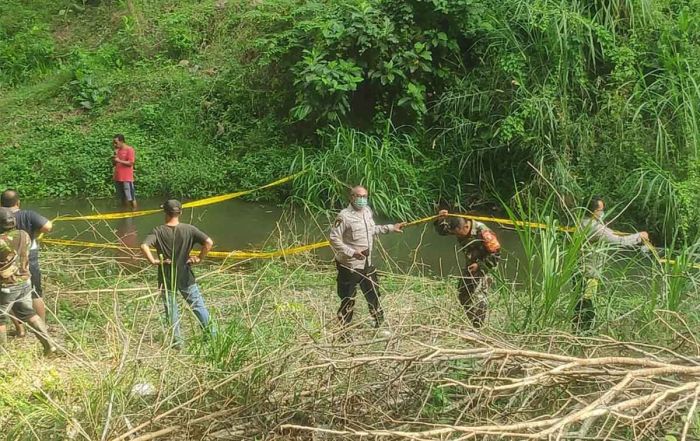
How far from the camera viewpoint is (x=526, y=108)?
10.2 m

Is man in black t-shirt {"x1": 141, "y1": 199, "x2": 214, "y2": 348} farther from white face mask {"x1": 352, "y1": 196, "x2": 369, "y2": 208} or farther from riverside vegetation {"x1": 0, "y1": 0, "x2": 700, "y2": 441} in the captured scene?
white face mask {"x1": 352, "y1": 196, "x2": 369, "y2": 208}

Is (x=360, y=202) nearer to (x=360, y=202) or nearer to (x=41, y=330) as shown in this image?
(x=360, y=202)

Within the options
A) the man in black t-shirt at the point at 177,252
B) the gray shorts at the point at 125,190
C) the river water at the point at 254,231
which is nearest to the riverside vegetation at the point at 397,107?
A: the river water at the point at 254,231

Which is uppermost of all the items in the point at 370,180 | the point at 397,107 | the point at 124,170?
the point at 397,107

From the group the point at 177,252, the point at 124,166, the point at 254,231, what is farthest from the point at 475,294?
the point at 124,166

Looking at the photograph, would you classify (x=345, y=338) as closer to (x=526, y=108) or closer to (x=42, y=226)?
(x=42, y=226)

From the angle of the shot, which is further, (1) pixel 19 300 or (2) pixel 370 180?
(2) pixel 370 180

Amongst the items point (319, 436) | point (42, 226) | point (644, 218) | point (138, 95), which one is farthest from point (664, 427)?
point (138, 95)

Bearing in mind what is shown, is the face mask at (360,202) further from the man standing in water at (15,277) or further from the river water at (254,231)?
the man standing in water at (15,277)

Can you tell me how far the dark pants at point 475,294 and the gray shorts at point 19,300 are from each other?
3.20 meters

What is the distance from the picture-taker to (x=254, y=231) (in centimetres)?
1044

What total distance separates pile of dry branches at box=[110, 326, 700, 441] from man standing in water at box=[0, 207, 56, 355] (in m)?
2.27

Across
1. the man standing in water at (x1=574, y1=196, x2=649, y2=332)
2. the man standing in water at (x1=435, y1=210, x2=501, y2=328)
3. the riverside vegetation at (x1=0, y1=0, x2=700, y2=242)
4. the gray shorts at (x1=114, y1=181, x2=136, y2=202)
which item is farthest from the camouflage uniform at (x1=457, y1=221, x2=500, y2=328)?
the gray shorts at (x1=114, y1=181, x2=136, y2=202)

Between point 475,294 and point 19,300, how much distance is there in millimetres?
3347
